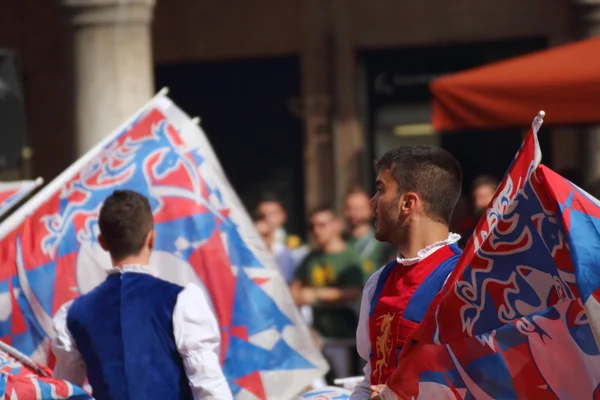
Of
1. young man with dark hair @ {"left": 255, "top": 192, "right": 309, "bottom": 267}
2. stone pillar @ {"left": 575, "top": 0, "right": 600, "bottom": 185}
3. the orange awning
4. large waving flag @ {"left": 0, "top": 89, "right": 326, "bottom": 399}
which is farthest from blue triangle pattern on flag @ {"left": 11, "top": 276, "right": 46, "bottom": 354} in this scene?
stone pillar @ {"left": 575, "top": 0, "right": 600, "bottom": 185}

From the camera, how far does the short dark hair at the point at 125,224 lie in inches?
189

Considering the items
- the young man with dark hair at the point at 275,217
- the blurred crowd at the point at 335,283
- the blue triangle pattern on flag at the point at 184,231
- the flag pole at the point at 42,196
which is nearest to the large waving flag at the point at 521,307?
the blue triangle pattern on flag at the point at 184,231

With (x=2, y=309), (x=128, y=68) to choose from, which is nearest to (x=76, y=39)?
(x=128, y=68)

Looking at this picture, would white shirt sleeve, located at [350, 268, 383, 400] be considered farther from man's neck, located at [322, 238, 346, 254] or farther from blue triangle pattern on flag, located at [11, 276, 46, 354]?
man's neck, located at [322, 238, 346, 254]

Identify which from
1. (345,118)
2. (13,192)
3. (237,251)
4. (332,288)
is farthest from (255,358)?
(345,118)

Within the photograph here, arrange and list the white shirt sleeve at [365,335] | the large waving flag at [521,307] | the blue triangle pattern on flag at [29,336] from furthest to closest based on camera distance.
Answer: the blue triangle pattern on flag at [29,336] → the white shirt sleeve at [365,335] → the large waving flag at [521,307]

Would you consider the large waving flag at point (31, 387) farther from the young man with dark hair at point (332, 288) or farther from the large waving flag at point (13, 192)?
the young man with dark hair at point (332, 288)

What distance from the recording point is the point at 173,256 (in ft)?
18.5

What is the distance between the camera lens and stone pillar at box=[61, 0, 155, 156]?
11.1 metres

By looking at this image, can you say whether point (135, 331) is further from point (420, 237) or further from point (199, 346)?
point (420, 237)

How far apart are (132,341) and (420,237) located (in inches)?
47.2

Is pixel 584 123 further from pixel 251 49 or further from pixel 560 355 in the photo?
pixel 251 49

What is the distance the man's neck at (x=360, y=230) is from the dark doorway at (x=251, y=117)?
384 cm

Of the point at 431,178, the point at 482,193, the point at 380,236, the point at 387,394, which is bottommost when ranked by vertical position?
the point at 482,193
